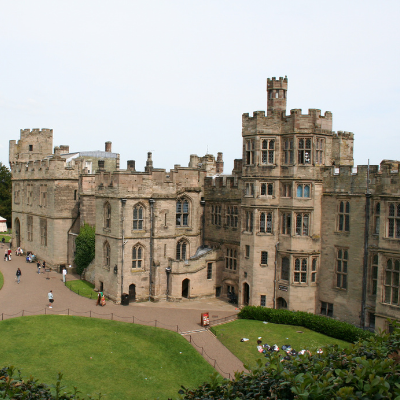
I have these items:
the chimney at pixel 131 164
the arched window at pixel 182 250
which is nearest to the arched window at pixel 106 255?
the arched window at pixel 182 250

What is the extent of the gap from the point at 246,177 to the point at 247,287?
912 cm

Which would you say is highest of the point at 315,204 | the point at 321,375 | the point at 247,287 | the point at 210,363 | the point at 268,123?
the point at 268,123

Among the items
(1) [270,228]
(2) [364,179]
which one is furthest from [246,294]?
(2) [364,179]

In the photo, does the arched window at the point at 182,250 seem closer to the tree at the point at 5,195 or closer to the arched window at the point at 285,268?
the arched window at the point at 285,268

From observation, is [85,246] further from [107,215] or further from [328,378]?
[328,378]

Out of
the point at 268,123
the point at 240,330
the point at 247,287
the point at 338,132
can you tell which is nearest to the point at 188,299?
the point at 247,287

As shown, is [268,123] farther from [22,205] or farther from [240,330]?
[22,205]

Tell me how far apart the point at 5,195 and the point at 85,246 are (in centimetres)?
4314

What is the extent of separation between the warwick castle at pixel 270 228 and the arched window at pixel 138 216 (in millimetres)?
86

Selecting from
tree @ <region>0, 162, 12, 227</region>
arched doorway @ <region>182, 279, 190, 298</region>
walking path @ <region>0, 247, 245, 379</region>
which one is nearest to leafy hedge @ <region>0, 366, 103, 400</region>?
walking path @ <region>0, 247, 245, 379</region>

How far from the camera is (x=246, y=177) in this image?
35812 millimetres

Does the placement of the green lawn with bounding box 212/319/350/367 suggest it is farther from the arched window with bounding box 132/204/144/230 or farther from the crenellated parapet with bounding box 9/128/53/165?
the crenellated parapet with bounding box 9/128/53/165

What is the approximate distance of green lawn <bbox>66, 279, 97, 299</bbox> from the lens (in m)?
40.3

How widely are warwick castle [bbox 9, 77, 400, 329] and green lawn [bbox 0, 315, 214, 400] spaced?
707 cm
